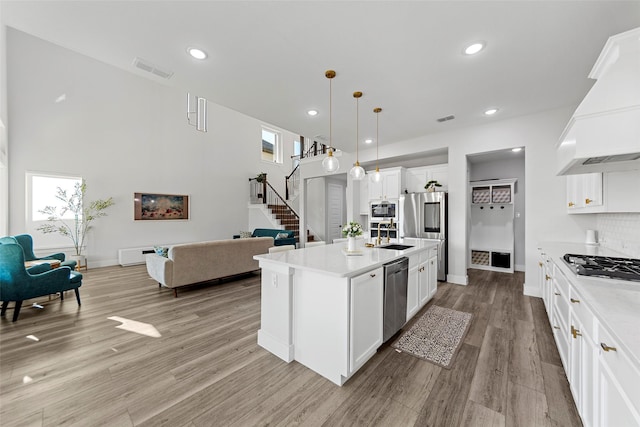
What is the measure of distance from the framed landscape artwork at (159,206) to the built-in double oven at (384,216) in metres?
5.73

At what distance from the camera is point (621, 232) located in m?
2.68

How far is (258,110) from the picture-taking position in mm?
3855

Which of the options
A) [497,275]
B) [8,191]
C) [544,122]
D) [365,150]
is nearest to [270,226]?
[365,150]

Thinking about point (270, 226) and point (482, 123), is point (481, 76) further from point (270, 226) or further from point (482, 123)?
point (270, 226)

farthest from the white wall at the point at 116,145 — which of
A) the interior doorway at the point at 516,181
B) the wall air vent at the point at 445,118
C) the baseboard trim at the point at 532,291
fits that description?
the baseboard trim at the point at 532,291

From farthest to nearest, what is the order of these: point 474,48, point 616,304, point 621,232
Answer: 1. point 621,232
2. point 474,48
3. point 616,304

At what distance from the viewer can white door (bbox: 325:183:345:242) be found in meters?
8.45

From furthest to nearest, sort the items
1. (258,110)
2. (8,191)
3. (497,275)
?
(497,275)
(8,191)
(258,110)

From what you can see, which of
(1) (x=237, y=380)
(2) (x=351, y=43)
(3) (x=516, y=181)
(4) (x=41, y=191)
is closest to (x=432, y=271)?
(1) (x=237, y=380)

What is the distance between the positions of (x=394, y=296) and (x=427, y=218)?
3.06m

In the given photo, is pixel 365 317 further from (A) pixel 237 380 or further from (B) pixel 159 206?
(B) pixel 159 206

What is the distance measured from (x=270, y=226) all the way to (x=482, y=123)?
6.67 m

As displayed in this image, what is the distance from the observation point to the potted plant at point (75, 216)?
17.8 feet

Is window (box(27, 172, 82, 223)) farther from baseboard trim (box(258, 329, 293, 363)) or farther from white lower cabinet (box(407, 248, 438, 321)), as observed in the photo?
white lower cabinet (box(407, 248, 438, 321))
